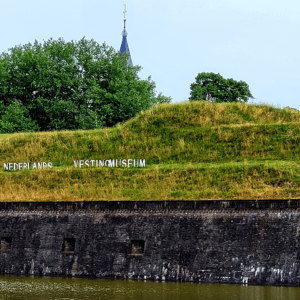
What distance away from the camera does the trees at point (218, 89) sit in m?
82.6

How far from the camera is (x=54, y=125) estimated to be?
67438mm

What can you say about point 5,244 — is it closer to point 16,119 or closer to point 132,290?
point 132,290

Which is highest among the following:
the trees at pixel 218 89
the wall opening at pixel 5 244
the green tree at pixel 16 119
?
the trees at pixel 218 89

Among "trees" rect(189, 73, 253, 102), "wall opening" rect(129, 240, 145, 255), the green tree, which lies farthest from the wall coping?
"trees" rect(189, 73, 253, 102)

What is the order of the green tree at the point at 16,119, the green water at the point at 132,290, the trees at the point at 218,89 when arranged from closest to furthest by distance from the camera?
the green water at the point at 132,290 → the green tree at the point at 16,119 → the trees at the point at 218,89

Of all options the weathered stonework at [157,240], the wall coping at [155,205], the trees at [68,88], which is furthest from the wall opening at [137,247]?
the trees at [68,88]

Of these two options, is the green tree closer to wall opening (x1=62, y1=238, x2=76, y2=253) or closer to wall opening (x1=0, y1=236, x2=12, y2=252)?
wall opening (x1=0, y1=236, x2=12, y2=252)

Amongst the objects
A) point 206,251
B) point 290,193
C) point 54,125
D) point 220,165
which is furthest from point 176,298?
point 54,125

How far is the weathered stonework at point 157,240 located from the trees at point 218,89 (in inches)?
2193

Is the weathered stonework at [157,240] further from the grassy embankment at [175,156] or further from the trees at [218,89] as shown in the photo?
the trees at [218,89]

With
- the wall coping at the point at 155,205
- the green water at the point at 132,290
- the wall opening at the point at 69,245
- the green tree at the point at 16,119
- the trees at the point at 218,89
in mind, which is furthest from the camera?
the trees at the point at 218,89

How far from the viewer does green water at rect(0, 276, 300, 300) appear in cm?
2125

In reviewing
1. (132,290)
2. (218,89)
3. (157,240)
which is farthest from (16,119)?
(132,290)

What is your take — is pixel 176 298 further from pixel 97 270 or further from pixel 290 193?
pixel 290 193
